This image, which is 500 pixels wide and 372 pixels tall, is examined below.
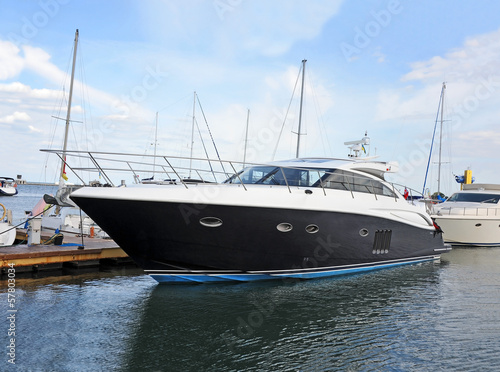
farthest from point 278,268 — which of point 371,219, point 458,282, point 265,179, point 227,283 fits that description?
point 458,282

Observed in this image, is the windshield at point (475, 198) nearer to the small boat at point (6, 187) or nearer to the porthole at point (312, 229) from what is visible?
the porthole at point (312, 229)

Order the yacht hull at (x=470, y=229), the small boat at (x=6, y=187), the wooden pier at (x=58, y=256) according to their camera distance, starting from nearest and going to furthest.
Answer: the wooden pier at (x=58, y=256), the yacht hull at (x=470, y=229), the small boat at (x=6, y=187)

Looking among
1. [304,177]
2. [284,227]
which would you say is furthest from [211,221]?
[304,177]

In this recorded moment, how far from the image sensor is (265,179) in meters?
9.80

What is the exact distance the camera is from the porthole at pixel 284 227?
861cm

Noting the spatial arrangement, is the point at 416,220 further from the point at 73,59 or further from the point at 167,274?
the point at 73,59

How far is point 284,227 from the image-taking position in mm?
8664

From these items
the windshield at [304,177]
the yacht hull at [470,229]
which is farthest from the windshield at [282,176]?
the yacht hull at [470,229]

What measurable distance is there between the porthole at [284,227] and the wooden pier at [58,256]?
5.27m

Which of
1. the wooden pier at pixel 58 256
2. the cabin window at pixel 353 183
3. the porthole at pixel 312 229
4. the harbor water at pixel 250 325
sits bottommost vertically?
the harbor water at pixel 250 325

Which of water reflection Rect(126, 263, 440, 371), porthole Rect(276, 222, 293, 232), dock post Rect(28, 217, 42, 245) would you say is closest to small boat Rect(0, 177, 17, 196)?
dock post Rect(28, 217, 42, 245)

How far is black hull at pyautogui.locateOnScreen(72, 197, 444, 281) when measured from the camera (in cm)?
805

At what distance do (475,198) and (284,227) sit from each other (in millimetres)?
14206

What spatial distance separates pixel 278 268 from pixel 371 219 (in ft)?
8.74
